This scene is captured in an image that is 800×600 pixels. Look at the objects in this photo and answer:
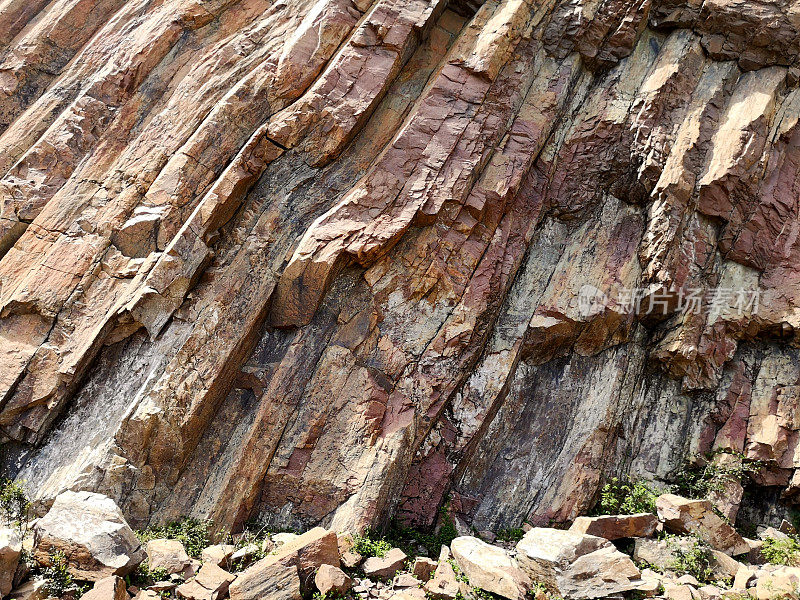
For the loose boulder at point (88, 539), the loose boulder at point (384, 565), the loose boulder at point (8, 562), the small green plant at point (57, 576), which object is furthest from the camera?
the loose boulder at point (384, 565)

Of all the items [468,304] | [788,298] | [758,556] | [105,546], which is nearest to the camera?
[105,546]

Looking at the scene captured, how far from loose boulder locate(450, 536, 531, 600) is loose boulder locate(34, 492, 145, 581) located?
4.36 m

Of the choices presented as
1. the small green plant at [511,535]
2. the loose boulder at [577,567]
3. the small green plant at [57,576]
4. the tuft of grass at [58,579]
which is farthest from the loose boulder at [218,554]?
the small green plant at [511,535]

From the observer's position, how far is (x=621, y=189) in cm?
1252

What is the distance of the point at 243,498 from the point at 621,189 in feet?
31.4

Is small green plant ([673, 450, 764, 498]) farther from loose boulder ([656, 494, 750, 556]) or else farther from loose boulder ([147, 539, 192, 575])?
loose boulder ([147, 539, 192, 575])

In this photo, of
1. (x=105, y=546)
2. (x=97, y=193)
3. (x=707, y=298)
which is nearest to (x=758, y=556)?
(x=707, y=298)

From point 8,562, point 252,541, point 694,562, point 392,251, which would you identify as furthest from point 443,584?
point 392,251

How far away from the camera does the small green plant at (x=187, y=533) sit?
8.72 meters

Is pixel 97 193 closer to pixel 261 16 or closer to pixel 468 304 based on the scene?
pixel 261 16

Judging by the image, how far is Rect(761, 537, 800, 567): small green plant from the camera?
10.0m

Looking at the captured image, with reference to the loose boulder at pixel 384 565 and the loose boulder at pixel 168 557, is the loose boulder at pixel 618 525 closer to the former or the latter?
the loose boulder at pixel 384 565

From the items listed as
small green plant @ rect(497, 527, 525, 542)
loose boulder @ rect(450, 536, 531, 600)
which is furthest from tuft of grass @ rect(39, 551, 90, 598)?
small green plant @ rect(497, 527, 525, 542)

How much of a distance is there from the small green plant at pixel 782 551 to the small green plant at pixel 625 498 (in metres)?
1.90
